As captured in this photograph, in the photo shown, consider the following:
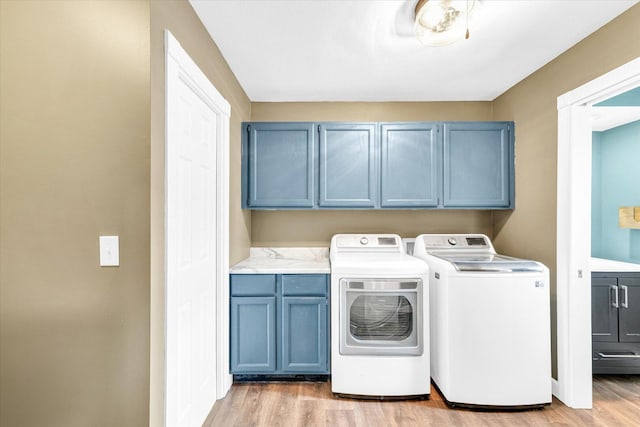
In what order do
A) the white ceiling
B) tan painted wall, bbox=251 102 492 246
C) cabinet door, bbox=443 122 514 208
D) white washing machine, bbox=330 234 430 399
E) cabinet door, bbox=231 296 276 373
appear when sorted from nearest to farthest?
the white ceiling, white washing machine, bbox=330 234 430 399, cabinet door, bbox=231 296 276 373, cabinet door, bbox=443 122 514 208, tan painted wall, bbox=251 102 492 246

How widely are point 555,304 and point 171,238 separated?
2.63m

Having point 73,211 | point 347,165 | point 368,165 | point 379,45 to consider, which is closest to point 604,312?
point 368,165

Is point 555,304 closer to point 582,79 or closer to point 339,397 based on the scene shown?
point 582,79

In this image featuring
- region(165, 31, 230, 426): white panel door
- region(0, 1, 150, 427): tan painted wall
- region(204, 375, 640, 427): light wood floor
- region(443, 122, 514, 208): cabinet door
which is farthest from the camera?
region(443, 122, 514, 208): cabinet door

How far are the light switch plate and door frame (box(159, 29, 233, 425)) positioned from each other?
0.44ft

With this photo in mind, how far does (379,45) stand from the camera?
2.09 m

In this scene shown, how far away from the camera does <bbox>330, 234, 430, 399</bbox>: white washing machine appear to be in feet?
7.47

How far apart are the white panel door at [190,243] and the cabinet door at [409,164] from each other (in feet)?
4.87

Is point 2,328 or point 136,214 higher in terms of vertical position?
point 136,214

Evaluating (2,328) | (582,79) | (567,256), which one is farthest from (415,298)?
(2,328)

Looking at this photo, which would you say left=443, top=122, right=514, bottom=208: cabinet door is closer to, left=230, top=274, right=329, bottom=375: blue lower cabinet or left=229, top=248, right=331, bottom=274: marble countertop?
left=229, top=248, right=331, bottom=274: marble countertop

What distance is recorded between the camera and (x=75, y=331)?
4.19 ft

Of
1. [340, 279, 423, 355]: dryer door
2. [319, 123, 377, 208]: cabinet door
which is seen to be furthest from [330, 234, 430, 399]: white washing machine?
[319, 123, 377, 208]: cabinet door

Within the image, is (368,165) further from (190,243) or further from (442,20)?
(190,243)
